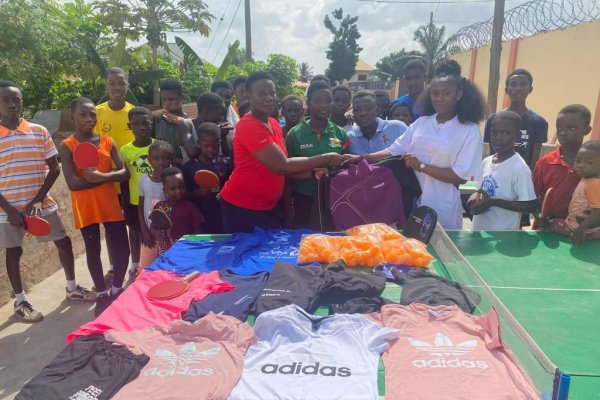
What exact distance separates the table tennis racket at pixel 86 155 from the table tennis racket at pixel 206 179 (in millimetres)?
875

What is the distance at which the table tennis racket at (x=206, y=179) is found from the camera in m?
3.73

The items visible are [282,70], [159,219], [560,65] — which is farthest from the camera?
[282,70]

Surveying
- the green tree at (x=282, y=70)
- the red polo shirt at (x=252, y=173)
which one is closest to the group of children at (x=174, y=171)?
the red polo shirt at (x=252, y=173)

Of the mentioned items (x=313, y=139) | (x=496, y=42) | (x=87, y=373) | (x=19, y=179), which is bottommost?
(x=87, y=373)

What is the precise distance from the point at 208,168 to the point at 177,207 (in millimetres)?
464

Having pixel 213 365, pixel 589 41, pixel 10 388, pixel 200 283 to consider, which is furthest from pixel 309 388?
pixel 589 41

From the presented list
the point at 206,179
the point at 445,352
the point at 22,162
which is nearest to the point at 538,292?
the point at 445,352

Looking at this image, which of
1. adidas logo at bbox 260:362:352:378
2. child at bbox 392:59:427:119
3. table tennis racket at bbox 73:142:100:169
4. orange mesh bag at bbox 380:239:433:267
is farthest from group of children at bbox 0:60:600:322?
adidas logo at bbox 260:362:352:378

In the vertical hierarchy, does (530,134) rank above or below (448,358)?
above

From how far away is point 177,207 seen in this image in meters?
3.83

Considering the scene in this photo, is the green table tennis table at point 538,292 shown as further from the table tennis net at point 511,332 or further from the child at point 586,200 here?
the child at point 586,200

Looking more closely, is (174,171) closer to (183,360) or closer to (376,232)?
(376,232)

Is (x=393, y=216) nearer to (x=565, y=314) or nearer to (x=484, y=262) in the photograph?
(x=484, y=262)

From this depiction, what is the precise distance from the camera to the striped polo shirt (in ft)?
12.3
